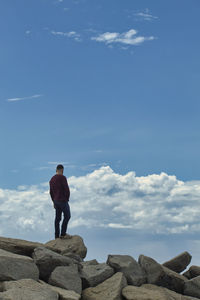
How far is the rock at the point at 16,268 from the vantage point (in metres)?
12.0

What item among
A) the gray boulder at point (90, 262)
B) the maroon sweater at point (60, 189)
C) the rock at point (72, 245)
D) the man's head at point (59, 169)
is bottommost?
the gray boulder at point (90, 262)

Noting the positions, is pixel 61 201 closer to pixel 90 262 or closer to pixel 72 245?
pixel 72 245

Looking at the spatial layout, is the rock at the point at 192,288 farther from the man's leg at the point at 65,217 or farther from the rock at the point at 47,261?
the man's leg at the point at 65,217

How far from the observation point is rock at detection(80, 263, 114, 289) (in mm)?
13197

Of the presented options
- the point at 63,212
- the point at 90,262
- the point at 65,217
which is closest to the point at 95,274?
the point at 90,262

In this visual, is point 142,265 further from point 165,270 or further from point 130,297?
point 130,297

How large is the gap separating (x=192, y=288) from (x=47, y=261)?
474cm

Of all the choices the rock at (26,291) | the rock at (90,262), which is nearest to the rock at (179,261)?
the rock at (90,262)

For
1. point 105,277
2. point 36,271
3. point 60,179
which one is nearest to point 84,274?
point 105,277

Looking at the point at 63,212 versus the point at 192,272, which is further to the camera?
the point at 63,212

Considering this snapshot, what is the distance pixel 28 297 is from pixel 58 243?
17.7ft

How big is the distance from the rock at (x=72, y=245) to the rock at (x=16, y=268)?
125 inches

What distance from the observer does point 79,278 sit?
12.8 metres

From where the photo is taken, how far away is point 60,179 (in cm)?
1692
